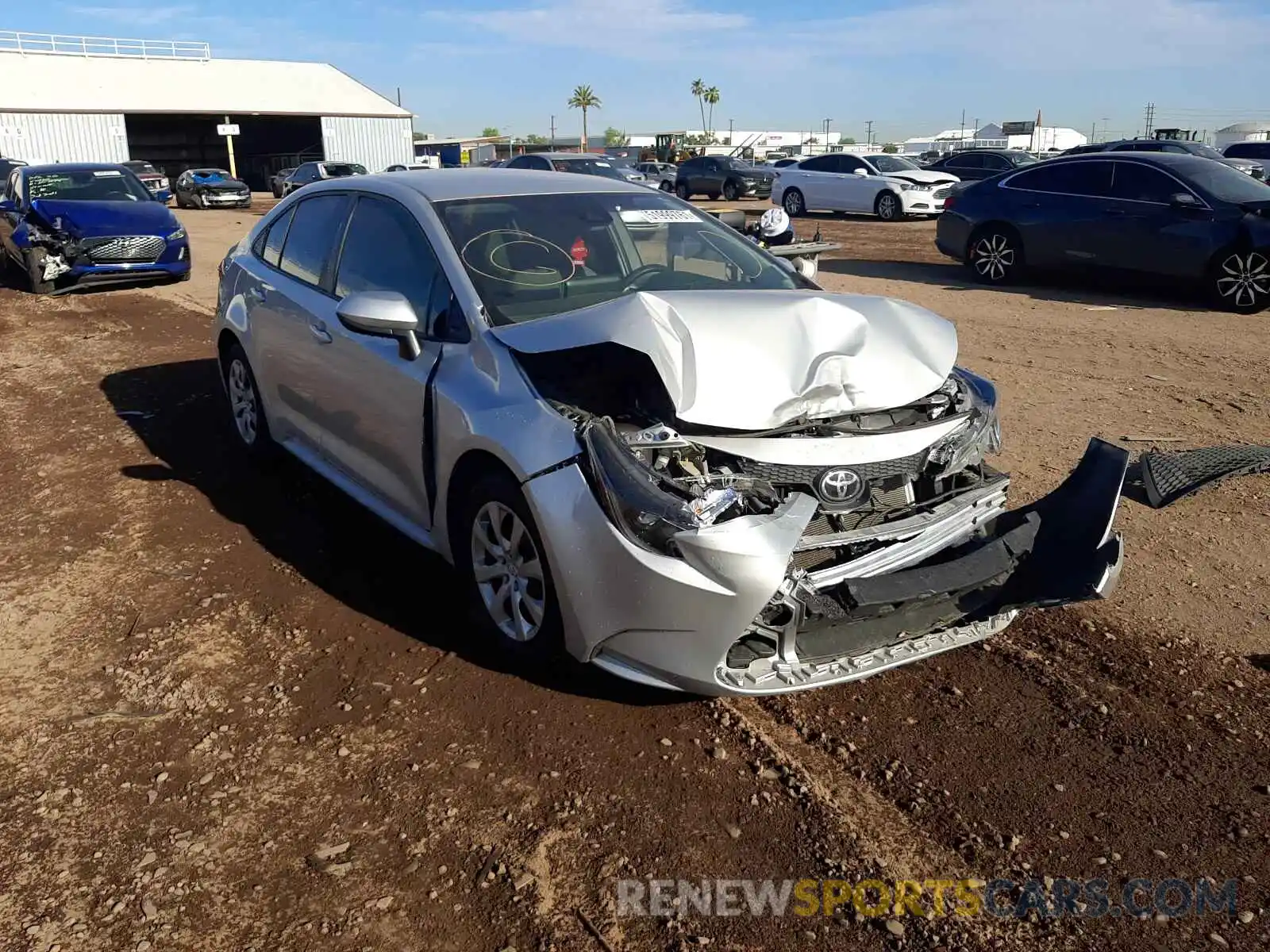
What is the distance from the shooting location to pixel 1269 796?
120 inches

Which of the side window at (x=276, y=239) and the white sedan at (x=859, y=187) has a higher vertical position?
the white sedan at (x=859, y=187)

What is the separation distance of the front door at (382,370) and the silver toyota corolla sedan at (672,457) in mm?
16

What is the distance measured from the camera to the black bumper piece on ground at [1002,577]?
10.8 feet

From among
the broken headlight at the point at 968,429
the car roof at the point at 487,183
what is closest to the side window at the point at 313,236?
the car roof at the point at 487,183

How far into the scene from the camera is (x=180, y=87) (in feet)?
158

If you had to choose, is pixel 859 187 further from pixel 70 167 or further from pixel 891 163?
pixel 70 167

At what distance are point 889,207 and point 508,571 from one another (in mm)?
21488

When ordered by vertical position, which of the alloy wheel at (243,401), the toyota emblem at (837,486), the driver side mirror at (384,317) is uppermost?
the driver side mirror at (384,317)

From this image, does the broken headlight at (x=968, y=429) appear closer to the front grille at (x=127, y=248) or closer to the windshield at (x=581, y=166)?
the front grille at (x=127, y=248)

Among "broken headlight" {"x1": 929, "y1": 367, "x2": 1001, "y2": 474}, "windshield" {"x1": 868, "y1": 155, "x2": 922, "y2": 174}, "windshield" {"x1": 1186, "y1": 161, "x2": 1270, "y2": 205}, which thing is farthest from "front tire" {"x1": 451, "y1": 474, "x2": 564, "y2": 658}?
"windshield" {"x1": 868, "y1": 155, "x2": 922, "y2": 174}

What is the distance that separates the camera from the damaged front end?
10.2 ft

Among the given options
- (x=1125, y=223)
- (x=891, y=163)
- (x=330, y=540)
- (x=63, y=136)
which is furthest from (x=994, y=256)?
(x=63, y=136)

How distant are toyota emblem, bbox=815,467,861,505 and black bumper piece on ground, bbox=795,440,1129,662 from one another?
11.1 inches

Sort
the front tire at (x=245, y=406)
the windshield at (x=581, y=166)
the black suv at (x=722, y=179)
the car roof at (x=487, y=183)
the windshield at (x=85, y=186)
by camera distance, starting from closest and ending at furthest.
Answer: the car roof at (x=487, y=183) → the front tire at (x=245, y=406) → the windshield at (x=85, y=186) → the windshield at (x=581, y=166) → the black suv at (x=722, y=179)
